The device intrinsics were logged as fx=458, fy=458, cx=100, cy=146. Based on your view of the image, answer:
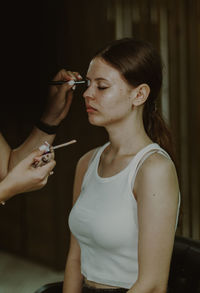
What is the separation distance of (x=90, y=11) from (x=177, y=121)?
1103mm

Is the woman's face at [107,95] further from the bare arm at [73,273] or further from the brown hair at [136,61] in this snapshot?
the bare arm at [73,273]

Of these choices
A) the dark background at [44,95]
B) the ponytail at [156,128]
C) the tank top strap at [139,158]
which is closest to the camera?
the tank top strap at [139,158]

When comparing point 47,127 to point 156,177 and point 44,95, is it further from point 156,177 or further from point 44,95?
point 44,95

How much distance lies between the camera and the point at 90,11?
3486 millimetres

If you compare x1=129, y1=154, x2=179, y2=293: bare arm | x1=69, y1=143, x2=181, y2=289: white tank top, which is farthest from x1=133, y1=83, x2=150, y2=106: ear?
x1=129, y1=154, x2=179, y2=293: bare arm

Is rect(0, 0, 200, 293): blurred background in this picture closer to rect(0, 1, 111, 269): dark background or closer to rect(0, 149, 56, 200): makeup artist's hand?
rect(0, 1, 111, 269): dark background

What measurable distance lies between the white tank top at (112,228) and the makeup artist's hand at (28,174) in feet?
0.67

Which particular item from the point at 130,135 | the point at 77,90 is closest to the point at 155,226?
the point at 130,135

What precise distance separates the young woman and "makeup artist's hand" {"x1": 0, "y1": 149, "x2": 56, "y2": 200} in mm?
204

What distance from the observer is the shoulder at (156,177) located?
1.47m

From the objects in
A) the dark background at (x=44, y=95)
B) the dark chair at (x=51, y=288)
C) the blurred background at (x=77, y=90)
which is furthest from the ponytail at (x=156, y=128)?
the dark background at (x=44, y=95)

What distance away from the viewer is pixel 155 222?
1452 mm

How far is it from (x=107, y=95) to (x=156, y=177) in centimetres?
37

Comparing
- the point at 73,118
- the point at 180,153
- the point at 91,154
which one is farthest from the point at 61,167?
the point at 91,154
